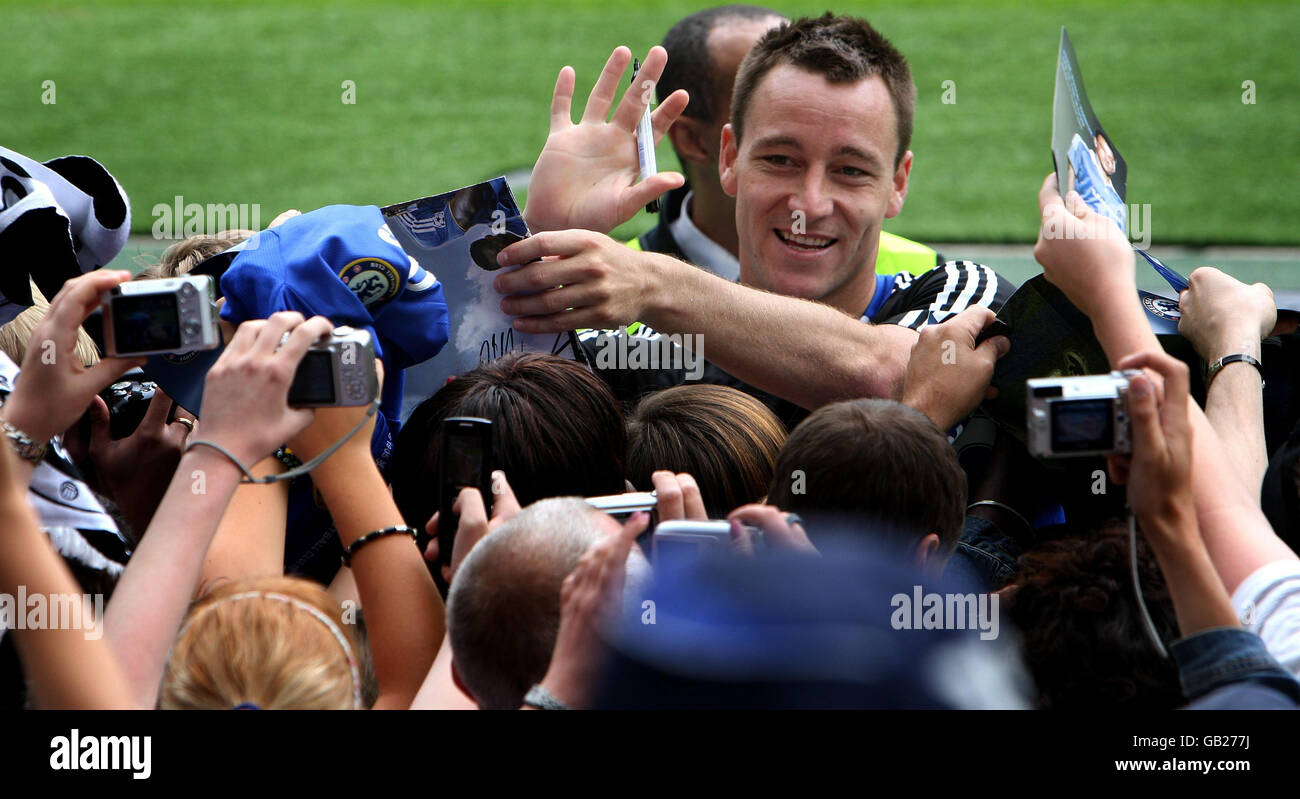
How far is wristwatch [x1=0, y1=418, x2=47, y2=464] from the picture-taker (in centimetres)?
161

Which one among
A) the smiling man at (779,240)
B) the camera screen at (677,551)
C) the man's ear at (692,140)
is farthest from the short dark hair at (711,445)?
the man's ear at (692,140)

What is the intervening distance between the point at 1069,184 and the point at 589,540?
0.89 m

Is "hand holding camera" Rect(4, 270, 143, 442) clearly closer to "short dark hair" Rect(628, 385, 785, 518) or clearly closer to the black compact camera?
the black compact camera

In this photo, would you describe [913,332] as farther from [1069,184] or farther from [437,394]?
[437,394]

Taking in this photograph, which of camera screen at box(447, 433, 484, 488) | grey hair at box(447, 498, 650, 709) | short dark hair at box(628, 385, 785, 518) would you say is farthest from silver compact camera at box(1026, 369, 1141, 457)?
camera screen at box(447, 433, 484, 488)

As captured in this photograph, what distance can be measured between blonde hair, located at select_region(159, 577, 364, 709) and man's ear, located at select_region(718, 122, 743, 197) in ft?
5.05

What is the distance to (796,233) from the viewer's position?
2.66m

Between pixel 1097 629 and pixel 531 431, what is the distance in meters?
0.77

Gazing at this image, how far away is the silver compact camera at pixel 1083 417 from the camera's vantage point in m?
1.42

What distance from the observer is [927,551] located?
165 centimetres

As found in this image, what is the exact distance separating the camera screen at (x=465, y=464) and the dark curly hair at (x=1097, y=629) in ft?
2.24

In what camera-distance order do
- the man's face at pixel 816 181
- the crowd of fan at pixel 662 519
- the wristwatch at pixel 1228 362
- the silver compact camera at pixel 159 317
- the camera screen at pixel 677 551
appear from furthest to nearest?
the man's face at pixel 816 181 < the wristwatch at pixel 1228 362 < the silver compact camera at pixel 159 317 < the camera screen at pixel 677 551 < the crowd of fan at pixel 662 519

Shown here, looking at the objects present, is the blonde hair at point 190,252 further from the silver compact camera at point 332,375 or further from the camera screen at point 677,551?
the camera screen at point 677,551

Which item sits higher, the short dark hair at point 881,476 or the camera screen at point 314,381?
the camera screen at point 314,381
